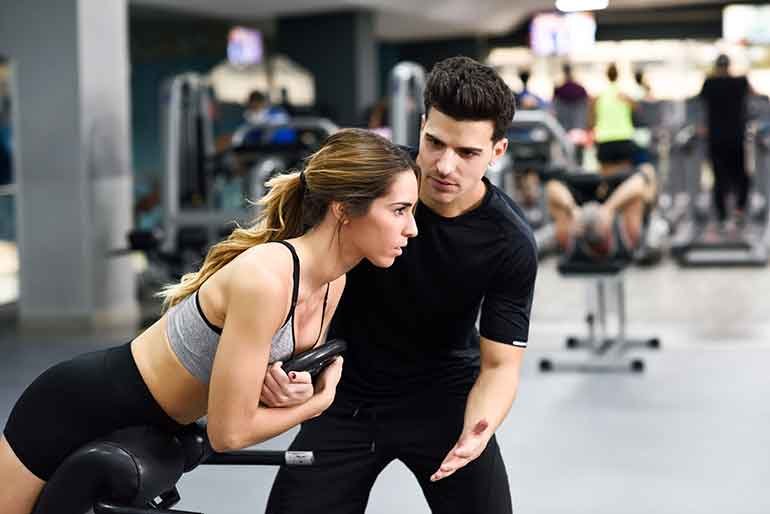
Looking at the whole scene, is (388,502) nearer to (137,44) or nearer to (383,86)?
(137,44)

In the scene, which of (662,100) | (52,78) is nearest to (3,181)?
(52,78)

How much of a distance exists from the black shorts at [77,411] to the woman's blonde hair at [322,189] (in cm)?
17

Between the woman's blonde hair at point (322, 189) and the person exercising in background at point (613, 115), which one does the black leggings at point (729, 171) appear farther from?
the woman's blonde hair at point (322, 189)

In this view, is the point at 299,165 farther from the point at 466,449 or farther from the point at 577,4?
the point at 577,4

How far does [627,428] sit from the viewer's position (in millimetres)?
4500

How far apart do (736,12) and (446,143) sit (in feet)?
48.2

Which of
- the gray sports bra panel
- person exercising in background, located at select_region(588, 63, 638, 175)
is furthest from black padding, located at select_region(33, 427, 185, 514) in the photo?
person exercising in background, located at select_region(588, 63, 638, 175)

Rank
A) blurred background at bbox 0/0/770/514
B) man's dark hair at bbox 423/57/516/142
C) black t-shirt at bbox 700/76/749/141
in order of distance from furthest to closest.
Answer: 1. black t-shirt at bbox 700/76/749/141
2. blurred background at bbox 0/0/770/514
3. man's dark hair at bbox 423/57/516/142

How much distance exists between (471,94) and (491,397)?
544 millimetres

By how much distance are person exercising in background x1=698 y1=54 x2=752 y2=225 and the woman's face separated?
8218 millimetres

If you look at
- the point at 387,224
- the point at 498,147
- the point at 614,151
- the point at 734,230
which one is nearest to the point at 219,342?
the point at 387,224

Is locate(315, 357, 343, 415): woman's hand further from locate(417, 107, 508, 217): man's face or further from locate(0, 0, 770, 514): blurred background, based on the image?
locate(0, 0, 770, 514): blurred background

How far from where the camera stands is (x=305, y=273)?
1824 millimetres

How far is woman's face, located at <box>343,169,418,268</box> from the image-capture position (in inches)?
71.8
